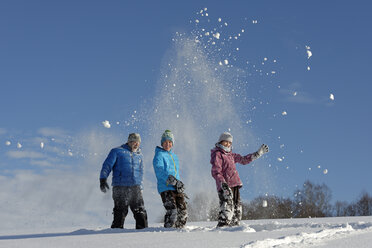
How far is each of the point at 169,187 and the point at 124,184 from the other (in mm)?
984

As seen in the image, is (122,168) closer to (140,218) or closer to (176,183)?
(140,218)

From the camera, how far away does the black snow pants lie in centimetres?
835

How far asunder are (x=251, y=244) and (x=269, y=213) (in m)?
30.8

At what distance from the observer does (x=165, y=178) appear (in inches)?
319

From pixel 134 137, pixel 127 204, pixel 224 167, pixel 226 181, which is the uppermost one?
pixel 134 137

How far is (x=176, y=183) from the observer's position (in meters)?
7.93

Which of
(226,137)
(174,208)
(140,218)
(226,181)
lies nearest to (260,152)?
(226,137)

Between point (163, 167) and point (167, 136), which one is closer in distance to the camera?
point (163, 167)

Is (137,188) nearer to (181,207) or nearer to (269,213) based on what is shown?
(181,207)

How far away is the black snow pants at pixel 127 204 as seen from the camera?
835 centimetres

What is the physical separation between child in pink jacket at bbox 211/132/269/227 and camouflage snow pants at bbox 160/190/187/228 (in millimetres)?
705

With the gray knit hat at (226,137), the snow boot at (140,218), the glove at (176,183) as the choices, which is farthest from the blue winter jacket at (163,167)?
the gray knit hat at (226,137)

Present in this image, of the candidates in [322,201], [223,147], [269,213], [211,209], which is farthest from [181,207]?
[322,201]

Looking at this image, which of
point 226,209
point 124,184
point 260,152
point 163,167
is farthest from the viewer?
point 260,152
